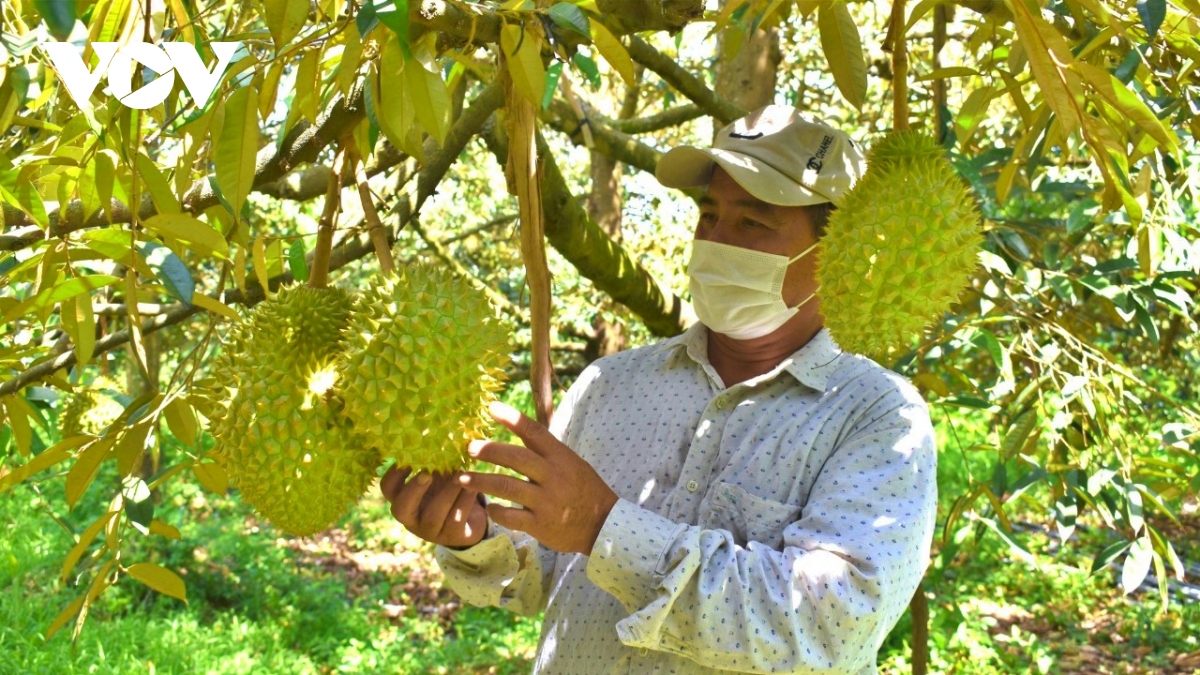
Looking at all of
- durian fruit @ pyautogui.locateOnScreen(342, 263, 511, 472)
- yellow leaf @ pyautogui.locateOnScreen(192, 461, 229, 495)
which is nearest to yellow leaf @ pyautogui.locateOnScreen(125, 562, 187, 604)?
yellow leaf @ pyautogui.locateOnScreen(192, 461, 229, 495)

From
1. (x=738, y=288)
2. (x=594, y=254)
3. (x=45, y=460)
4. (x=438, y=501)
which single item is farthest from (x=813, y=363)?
(x=45, y=460)

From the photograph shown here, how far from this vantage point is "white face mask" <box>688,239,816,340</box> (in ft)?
5.65

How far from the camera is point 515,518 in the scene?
1226mm

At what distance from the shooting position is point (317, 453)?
117 cm

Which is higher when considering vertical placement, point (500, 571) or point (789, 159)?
point (789, 159)

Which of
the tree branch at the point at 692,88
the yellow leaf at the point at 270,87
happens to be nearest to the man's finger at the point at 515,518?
the yellow leaf at the point at 270,87

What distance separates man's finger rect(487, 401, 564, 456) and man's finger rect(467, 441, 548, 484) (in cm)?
1

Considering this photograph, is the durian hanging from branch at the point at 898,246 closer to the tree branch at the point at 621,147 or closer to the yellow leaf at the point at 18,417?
the yellow leaf at the point at 18,417

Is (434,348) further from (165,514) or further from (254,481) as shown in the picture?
(165,514)

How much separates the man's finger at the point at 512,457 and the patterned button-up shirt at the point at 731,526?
162 millimetres

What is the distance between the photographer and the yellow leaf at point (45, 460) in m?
1.39

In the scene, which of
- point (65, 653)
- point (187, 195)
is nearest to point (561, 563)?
point (187, 195)

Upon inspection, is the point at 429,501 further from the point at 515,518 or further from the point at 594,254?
the point at 594,254

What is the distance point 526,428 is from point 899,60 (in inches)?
24.8
